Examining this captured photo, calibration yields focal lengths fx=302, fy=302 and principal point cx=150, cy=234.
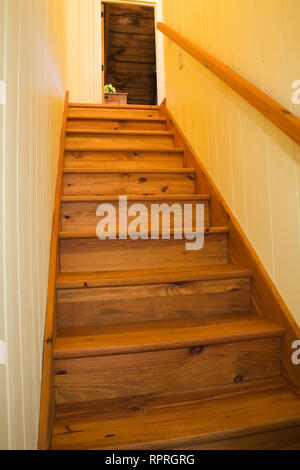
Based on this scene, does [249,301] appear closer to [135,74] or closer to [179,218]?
[179,218]

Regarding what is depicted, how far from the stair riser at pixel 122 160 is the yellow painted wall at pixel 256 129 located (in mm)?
237

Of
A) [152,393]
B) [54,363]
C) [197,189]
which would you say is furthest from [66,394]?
[197,189]

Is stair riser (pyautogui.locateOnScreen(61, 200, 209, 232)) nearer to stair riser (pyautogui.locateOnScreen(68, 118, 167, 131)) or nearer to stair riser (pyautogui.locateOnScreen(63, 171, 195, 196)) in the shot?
stair riser (pyautogui.locateOnScreen(63, 171, 195, 196))

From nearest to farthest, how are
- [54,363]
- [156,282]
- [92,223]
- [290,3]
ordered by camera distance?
[54,363] → [290,3] → [156,282] → [92,223]

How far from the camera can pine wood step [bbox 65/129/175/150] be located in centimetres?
210

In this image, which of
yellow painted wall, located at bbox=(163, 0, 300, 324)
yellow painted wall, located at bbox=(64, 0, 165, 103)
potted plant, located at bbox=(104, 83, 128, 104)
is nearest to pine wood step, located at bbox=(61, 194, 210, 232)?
yellow painted wall, located at bbox=(163, 0, 300, 324)

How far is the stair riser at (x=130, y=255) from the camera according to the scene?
1.30 m

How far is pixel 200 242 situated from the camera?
140 centimetres

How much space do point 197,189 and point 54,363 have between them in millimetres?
1293

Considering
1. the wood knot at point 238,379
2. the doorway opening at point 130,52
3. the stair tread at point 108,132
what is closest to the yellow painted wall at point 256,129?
the wood knot at point 238,379

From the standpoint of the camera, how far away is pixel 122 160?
6.45 feet

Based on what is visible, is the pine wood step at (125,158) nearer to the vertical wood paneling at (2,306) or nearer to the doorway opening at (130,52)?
the vertical wood paneling at (2,306)

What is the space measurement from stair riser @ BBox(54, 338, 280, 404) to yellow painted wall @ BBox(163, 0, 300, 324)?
205 mm

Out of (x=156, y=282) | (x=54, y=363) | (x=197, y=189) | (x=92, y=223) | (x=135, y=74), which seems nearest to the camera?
(x=54, y=363)
